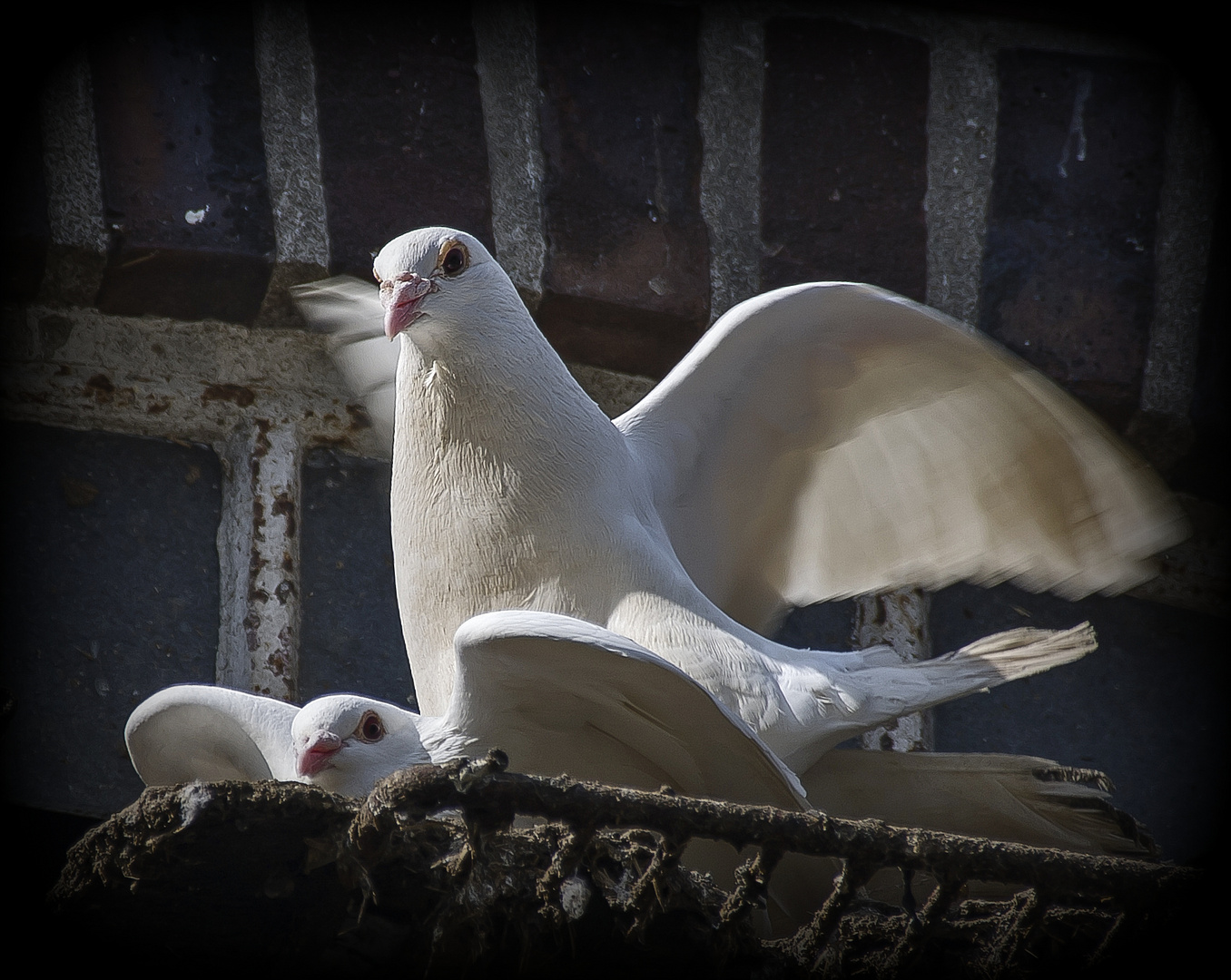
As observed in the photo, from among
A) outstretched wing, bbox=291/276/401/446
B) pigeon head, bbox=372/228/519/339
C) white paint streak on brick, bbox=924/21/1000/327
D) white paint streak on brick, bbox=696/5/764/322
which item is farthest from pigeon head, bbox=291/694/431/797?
white paint streak on brick, bbox=924/21/1000/327

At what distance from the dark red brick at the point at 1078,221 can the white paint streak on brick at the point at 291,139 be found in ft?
3.30

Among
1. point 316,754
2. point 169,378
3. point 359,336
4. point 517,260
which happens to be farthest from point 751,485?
point 169,378

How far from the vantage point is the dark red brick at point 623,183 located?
2.01 meters

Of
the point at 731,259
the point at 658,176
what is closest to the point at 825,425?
the point at 731,259

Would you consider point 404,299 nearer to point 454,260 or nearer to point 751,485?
point 454,260

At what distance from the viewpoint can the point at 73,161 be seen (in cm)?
184

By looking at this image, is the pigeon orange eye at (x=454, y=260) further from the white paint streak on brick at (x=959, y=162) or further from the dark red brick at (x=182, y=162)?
the white paint streak on brick at (x=959, y=162)

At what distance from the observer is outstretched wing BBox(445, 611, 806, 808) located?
1.22m

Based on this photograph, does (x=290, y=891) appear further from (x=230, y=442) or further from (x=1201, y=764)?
(x=1201, y=764)

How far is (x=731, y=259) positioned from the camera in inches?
81.0

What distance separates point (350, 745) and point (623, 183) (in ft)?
3.33

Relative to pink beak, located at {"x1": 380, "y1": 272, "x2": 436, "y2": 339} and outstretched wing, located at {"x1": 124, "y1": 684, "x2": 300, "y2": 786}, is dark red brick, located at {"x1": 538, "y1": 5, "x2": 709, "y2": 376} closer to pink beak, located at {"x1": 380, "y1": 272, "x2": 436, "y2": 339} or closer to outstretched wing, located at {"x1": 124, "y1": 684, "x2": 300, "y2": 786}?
pink beak, located at {"x1": 380, "y1": 272, "x2": 436, "y2": 339}

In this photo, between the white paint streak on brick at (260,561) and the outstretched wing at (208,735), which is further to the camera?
the white paint streak on brick at (260,561)

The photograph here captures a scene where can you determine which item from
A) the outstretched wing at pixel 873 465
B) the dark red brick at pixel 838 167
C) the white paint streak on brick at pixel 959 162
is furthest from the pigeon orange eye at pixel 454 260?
the white paint streak on brick at pixel 959 162
